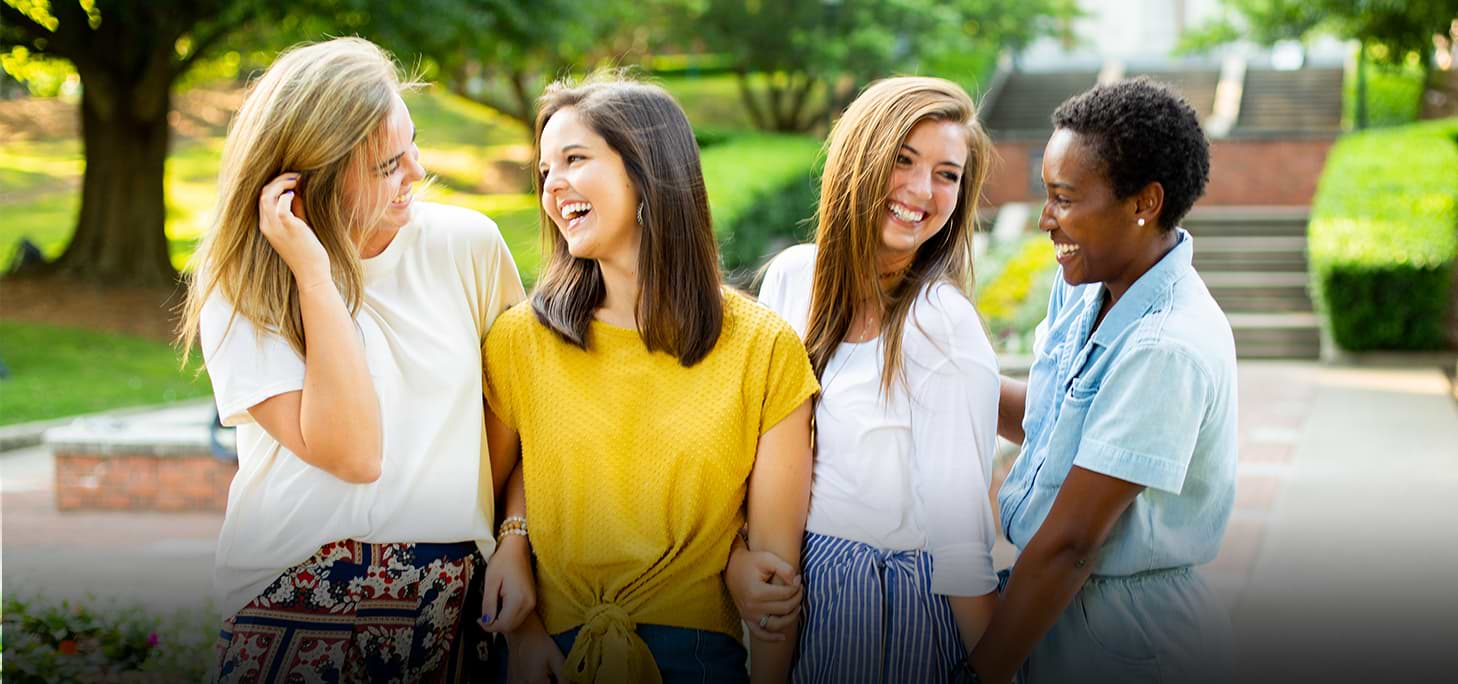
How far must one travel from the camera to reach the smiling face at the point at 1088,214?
8.05 feet

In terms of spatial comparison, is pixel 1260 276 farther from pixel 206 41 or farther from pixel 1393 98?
pixel 206 41

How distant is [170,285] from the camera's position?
55.3ft

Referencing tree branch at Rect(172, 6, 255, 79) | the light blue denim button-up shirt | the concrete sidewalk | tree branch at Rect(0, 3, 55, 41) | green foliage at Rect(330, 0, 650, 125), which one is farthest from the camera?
tree branch at Rect(172, 6, 255, 79)

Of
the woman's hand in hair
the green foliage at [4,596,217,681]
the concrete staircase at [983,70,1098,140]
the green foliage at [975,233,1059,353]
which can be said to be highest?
the woman's hand in hair

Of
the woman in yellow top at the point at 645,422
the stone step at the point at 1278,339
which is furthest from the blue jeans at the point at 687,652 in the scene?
the stone step at the point at 1278,339

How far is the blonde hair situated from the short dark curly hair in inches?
49.9

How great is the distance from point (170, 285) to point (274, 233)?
15.7 m

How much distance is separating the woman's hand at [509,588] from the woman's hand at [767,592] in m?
0.39

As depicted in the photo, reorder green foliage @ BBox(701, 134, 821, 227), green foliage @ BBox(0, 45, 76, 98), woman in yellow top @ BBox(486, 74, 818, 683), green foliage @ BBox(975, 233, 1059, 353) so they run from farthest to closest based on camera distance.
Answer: green foliage @ BBox(0, 45, 76, 98)
green foliage @ BBox(701, 134, 821, 227)
green foliage @ BBox(975, 233, 1059, 353)
woman in yellow top @ BBox(486, 74, 818, 683)

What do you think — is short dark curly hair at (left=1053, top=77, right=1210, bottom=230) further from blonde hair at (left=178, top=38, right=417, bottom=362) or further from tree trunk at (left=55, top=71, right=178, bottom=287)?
tree trunk at (left=55, top=71, right=178, bottom=287)

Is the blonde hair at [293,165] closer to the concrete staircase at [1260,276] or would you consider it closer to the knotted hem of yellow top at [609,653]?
the knotted hem of yellow top at [609,653]

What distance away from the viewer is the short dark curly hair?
243cm

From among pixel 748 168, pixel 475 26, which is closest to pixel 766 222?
pixel 748 168

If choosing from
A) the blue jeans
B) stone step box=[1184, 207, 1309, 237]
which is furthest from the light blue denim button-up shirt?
stone step box=[1184, 207, 1309, 237]
